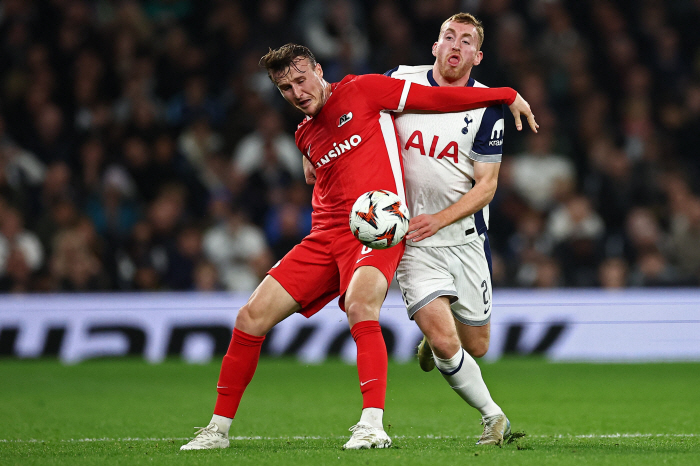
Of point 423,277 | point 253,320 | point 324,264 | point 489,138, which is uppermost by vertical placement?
point 489,138

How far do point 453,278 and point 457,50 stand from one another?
125 centimetres

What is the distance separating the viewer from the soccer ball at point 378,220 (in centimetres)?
467

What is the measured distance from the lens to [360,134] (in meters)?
5.08

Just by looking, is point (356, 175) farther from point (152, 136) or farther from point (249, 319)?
point (152, 136)

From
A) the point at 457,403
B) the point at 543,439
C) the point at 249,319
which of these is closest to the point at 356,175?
the point at 249,319

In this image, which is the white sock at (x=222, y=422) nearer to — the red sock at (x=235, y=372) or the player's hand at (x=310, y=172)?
the red sock at (x=235, y=372)

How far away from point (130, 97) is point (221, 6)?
1998 millimetres

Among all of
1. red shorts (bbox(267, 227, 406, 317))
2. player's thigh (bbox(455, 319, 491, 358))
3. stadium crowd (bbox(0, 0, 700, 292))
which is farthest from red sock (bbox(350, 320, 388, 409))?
stadium crowd (bbox(0, 0, 700, 292))

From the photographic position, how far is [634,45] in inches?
529

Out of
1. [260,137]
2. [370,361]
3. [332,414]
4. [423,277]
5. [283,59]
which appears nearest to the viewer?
[370,361]

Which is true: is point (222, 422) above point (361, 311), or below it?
below

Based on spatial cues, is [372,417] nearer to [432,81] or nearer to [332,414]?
[432,81]

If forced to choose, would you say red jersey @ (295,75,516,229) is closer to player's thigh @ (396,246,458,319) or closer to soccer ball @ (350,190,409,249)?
soccer ball @ (350,190,409,249)

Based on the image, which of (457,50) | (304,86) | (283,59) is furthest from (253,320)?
(457,50)
